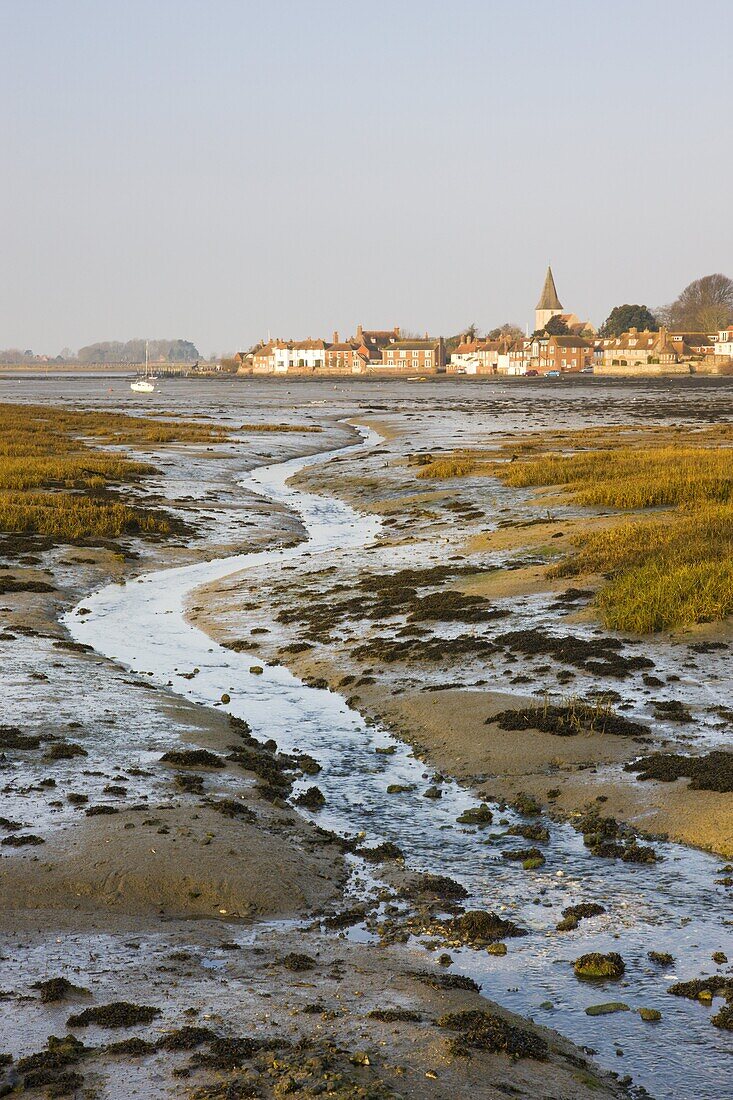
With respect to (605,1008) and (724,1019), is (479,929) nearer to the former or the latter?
(605,1008)

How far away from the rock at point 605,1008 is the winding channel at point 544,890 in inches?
2.2

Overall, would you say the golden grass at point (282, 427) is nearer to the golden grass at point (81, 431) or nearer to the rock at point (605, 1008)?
the golden grass at point (81, 431)

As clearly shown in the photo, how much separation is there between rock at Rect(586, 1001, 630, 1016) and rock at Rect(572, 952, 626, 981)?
417mm

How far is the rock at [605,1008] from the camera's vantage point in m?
8.75

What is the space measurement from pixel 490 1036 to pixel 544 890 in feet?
10.0

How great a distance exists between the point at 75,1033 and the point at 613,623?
44.6 feet

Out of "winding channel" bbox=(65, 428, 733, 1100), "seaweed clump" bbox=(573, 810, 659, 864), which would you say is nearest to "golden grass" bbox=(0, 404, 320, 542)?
"winding channel" bbox=(65, 428, 733, 1100)

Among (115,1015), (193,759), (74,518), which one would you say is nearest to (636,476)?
(74,518)

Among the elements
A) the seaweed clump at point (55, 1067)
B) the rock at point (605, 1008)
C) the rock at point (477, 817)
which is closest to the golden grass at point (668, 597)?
the rock at point (477, 817)

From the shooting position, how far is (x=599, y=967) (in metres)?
9.30

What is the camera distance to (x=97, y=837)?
11.6 m

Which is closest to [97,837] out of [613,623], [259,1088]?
[259,1088]

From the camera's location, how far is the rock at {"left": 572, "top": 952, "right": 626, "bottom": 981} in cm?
927

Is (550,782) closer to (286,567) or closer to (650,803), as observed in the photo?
(650,803)
